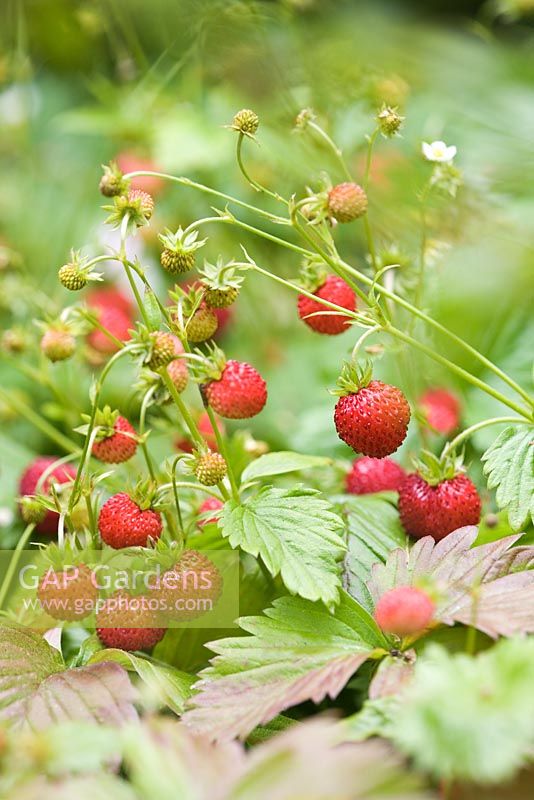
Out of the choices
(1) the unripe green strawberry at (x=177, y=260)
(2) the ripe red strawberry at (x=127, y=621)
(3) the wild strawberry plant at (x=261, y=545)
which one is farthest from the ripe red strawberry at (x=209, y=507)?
(1) the unripe green strawberry at (x=177, y=260)

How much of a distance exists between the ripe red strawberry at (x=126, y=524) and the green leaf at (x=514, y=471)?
0.29 metres

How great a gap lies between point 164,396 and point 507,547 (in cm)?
30

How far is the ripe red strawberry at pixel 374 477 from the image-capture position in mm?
985

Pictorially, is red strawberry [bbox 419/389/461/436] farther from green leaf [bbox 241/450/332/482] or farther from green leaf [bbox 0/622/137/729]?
green leaf [bbox 0/622/137/729]

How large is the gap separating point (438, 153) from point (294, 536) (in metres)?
0.38

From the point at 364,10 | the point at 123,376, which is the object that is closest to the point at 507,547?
the point at 123,376

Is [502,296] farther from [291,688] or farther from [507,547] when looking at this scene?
[291,688]

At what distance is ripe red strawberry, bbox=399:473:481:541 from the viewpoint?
827 mm

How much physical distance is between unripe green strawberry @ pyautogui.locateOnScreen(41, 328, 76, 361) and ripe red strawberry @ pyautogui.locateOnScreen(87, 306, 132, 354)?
31cm

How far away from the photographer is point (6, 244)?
6.00 ft

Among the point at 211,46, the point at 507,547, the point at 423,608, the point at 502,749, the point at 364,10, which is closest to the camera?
the point at 502,749

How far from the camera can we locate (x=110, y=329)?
1446mm

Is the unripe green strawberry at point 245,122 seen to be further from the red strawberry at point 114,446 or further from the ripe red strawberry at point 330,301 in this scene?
the red strawberry at point 114,446

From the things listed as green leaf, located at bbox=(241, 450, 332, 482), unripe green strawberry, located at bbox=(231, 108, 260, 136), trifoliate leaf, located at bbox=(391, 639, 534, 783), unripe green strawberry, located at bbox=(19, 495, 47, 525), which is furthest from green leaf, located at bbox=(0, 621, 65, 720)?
unripe green strawberry, located at bbox=(231, 108, 260, 136)
